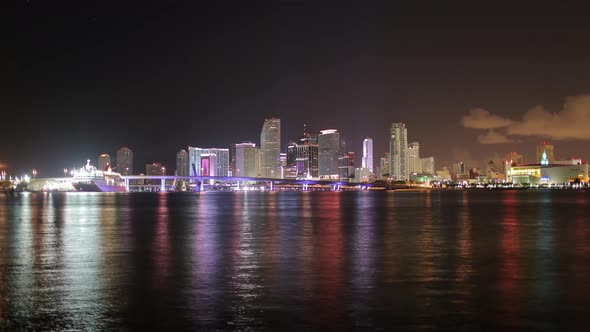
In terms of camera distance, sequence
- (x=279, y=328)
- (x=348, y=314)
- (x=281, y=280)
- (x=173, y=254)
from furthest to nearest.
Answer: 1. (x=173, y=254)
2. (x=281, y=280)
3. (x=348, y=314)
4. (x=279, y=328)

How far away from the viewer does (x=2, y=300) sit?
14.6m

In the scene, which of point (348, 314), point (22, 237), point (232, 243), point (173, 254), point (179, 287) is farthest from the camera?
point (22, 237)

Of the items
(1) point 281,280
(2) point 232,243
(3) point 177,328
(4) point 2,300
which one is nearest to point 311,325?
(3) point 177,328

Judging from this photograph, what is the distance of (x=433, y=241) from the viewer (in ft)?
98.8

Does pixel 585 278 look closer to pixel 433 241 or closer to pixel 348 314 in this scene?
pixel 348 314

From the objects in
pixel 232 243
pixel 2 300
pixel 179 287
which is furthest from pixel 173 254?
pixel 2 300

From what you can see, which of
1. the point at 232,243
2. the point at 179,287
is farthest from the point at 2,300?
the point at 232,243

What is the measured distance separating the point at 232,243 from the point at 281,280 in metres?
11.7

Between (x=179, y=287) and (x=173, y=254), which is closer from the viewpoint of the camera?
(x=179, y=287)

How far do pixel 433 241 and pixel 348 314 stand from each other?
18143 millimetres

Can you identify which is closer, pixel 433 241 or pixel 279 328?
pixel 279 328

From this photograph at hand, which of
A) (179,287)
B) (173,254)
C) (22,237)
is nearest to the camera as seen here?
(179,287)

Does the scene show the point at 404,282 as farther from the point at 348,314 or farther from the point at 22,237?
Result: the point at 22,237

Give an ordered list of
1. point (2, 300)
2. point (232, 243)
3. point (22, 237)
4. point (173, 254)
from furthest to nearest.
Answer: point (22, 237) < point (232, 243) < point (173, 254) < point (2, 300)
